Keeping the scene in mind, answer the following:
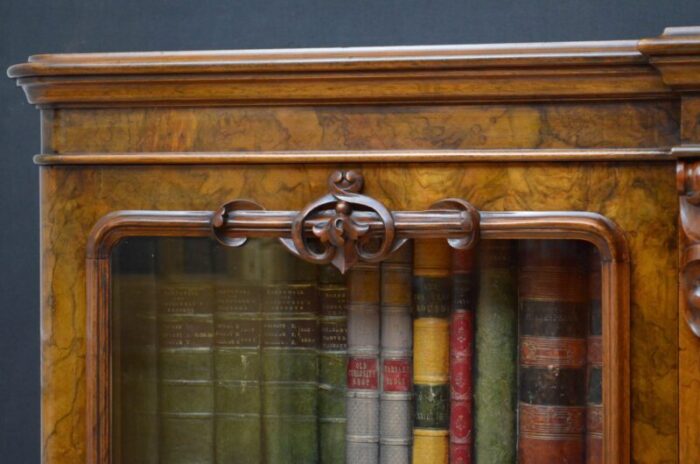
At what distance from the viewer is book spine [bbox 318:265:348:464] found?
1.25 meters

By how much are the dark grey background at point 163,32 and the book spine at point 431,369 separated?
69 centimetres

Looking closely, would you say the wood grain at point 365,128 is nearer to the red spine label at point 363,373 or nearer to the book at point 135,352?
the book at point 135,352

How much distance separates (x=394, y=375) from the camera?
49.1 inches

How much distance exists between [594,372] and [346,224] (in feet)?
0.96

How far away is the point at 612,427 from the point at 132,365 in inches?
20.2

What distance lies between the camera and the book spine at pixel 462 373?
123 cm

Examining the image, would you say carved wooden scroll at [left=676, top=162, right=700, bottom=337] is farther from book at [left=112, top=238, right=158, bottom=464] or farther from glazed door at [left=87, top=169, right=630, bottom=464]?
book at [left=112, top=238, right=158, bottom=464]

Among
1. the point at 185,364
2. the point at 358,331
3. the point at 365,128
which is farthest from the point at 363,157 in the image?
the point at 185,364

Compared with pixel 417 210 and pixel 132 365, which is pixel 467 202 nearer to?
pixel 417 210

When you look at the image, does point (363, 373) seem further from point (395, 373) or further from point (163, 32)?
point (163, 32)

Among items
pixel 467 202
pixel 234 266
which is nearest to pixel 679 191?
pixel 467 202

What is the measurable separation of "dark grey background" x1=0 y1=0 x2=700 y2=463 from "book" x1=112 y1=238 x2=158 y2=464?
68 cm

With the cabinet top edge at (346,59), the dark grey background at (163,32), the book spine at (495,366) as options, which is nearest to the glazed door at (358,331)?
the book spine at (495,366)

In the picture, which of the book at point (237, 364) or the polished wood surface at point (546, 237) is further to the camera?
the book at point (237, 364)
